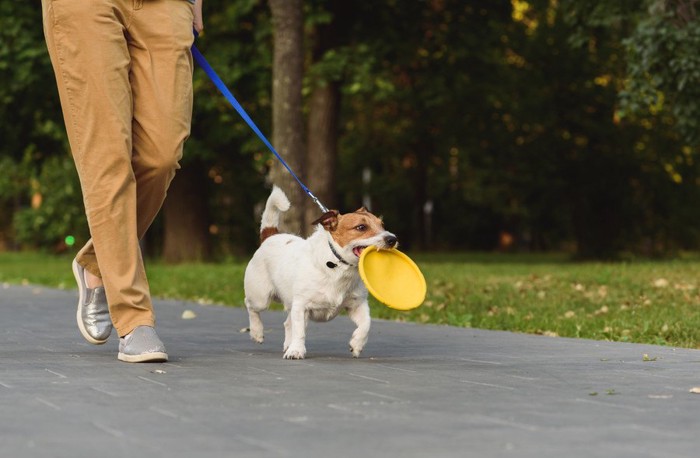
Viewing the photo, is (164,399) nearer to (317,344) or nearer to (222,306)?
(317,344)

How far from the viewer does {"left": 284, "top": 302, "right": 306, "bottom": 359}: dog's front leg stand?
636 centimetres

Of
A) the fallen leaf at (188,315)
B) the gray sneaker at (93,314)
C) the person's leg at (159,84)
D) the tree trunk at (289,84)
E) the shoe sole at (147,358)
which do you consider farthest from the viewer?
the tree trunk at (289,84)

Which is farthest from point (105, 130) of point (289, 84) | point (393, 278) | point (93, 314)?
point (289, 84)

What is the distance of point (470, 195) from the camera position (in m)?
38.2

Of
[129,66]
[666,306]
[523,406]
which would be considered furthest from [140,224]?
[666,306]

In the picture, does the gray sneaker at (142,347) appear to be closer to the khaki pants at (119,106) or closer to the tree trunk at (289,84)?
the khaki pants at (119,106)

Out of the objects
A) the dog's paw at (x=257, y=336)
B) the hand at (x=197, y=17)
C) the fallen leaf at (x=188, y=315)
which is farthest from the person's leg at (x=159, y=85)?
the fallen leaf at (x=188, y=315)

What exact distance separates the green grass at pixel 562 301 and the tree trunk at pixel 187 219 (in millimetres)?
8689

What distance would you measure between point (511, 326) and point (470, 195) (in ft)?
96.1

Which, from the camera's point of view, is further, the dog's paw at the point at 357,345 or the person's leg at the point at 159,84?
the dog's paw at the point at 357,345

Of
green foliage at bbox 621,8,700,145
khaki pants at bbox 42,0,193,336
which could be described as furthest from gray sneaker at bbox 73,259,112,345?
green foliage at bbox 621,8,700,145

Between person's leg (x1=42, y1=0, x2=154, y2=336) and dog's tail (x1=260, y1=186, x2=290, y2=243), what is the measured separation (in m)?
1.58

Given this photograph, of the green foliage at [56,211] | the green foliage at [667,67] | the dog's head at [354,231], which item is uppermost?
the green foliage at [667,67]

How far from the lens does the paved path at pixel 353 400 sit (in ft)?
12.0
